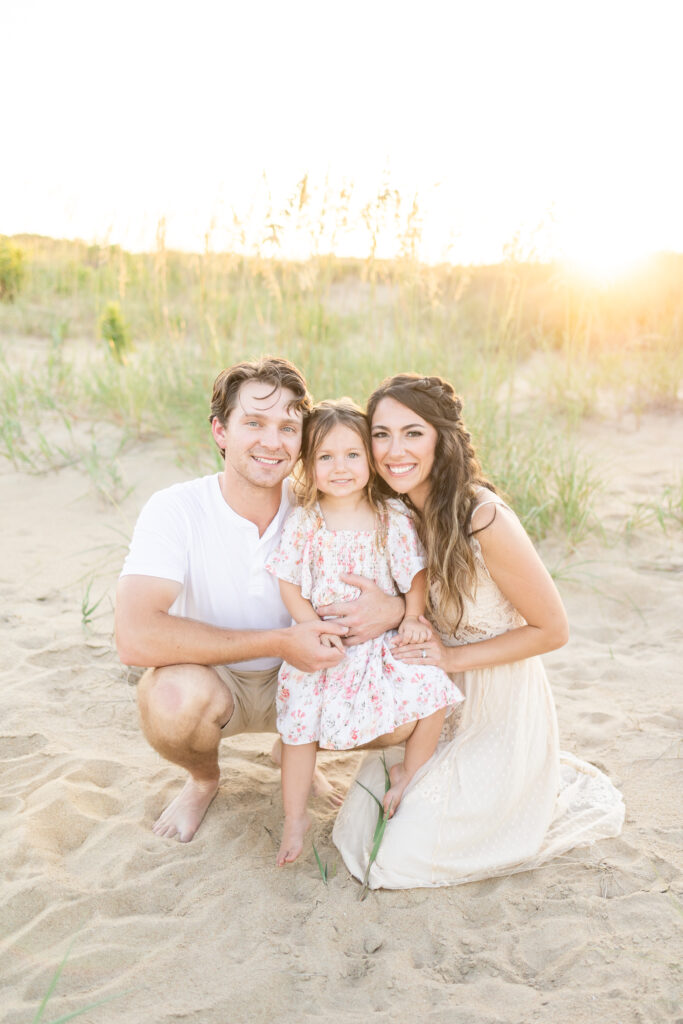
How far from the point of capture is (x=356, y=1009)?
6.34ft

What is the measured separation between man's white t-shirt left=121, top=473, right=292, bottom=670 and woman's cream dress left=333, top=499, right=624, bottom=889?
0.63 meters

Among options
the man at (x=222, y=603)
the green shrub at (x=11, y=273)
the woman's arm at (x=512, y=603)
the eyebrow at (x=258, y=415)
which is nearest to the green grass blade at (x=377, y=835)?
the man at (x=222, y=603)

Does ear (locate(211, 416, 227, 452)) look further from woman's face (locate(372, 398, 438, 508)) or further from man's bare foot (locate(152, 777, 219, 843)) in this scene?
man's bare foot (locate(152, 777, 219, 843))

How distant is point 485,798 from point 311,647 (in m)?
0.70

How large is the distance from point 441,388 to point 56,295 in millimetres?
8546

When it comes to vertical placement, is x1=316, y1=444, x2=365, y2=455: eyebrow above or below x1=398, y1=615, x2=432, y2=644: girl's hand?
above

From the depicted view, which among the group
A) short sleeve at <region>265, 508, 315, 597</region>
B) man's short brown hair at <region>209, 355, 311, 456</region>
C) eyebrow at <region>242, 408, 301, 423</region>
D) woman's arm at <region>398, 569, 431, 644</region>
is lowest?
woman's arm at <region>398, 569, 431, 644</region>

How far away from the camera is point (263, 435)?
268 cm

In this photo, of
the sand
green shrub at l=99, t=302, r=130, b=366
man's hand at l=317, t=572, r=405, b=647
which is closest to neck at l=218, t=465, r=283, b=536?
man's hand at l=317, t=572, r=405, b=647

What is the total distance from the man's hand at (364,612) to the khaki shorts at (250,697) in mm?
383

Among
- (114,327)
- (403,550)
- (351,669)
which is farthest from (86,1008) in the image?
(114,327)

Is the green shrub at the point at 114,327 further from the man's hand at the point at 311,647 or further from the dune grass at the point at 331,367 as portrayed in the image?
the man's hand at the point at 311,647

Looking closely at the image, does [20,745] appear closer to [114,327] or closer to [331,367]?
[331,367]

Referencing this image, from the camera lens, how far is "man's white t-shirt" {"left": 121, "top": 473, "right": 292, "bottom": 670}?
2676 millimetres
